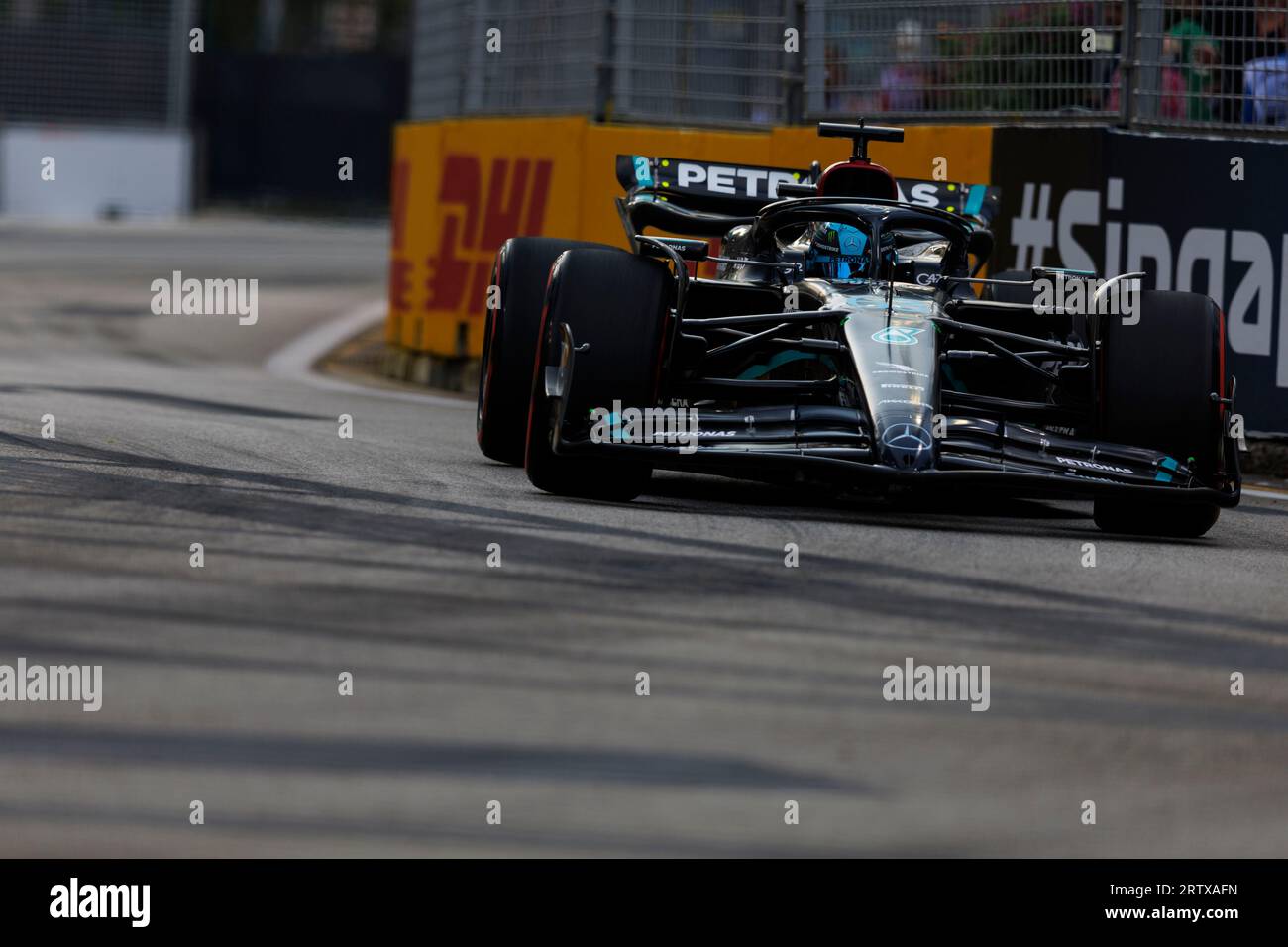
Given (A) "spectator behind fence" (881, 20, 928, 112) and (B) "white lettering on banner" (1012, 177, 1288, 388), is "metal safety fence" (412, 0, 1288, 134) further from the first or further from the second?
(B) "white lettering on banner" (1012, 177, 1288, 388)

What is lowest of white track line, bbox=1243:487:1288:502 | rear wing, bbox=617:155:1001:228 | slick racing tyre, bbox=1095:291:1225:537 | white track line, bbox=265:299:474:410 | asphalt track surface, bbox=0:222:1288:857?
white track line, bbox=265:299:474:410

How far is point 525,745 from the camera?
14.8 feet

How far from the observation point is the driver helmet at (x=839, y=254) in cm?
901

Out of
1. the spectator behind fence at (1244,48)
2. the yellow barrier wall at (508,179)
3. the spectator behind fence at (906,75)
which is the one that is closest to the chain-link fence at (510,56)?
the yellow barrier wall at (508,179)

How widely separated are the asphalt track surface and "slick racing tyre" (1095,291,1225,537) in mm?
233

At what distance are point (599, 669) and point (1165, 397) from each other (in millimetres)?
3788

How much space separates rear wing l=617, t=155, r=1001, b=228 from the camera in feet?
33.9

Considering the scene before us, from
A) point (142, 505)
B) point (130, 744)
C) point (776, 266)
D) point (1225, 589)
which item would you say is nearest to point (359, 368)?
point (776, 266)

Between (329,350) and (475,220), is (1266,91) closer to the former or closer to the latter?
(475,220)

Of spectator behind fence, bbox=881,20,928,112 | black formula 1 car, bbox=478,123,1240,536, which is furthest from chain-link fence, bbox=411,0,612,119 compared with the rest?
black formula 1 car, bbox=478,123,1240,536

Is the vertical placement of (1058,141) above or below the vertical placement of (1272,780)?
above
